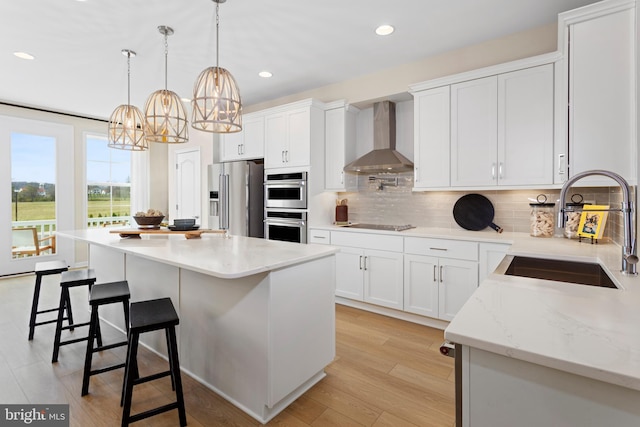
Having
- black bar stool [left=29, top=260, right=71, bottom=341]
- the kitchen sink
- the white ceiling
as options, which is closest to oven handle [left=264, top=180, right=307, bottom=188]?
the white ceiling

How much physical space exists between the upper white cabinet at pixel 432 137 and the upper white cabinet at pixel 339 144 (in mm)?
923

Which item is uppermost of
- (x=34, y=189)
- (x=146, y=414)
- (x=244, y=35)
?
(x=244, y=35)

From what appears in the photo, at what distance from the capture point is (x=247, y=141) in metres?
4.61

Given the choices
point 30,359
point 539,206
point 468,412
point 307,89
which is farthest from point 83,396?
point 307,89

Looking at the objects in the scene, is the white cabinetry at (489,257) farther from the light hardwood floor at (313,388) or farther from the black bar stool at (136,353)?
the black bar stool at (136,353)

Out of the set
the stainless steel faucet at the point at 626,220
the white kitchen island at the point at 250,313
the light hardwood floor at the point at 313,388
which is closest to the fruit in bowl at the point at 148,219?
the white kitchen island at the point at 250,313

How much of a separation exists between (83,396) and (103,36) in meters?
2.99

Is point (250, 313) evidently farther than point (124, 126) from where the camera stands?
No

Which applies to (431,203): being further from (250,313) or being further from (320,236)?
(250,313)

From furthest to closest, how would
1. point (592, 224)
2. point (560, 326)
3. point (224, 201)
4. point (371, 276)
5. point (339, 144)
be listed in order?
1. point (224, 201)
2. point (339, 144)
3. point (371, 276)
4. point (592, 224)
5. point (560, 326)

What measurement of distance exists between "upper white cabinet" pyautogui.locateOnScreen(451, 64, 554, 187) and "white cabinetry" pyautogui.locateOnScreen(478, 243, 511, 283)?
23.9 inches

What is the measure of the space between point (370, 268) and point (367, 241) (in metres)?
0.29

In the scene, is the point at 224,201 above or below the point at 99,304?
above

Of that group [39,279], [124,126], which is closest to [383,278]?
[124,126]
